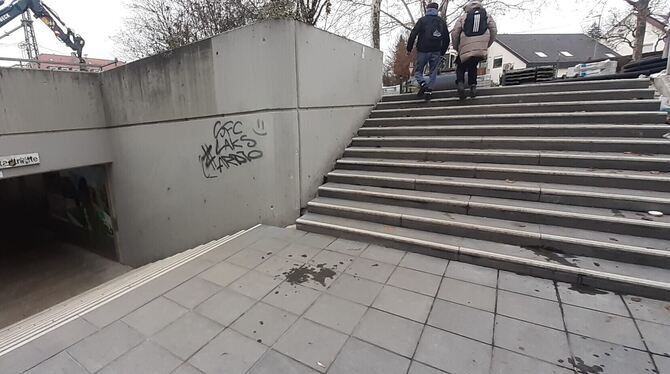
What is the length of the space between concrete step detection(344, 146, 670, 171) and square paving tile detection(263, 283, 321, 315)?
3.01 metres

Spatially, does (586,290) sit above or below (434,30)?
below

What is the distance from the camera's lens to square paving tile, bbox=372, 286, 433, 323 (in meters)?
2.46

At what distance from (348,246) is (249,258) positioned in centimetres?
115

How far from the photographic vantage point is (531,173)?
3.98 meters

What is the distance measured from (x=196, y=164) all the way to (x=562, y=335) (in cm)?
530

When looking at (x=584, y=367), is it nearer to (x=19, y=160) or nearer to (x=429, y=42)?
(x=429, y=42)

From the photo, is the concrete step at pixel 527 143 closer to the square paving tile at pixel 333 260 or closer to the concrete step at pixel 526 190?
the concrete step at pixel 526 190

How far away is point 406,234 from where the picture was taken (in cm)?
365

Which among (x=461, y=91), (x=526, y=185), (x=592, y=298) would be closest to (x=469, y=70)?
(x=461, y=91)

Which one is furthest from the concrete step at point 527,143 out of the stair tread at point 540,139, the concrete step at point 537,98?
the concrete step at point 537,98

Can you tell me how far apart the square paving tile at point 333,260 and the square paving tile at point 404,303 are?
0.59 metres

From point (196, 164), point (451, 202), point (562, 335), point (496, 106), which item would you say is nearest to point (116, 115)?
point (196, 164)

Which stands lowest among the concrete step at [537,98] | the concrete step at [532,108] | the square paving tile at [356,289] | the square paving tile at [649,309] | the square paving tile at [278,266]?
the square paving tile at [356,289]

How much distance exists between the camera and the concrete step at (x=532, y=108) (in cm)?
450
